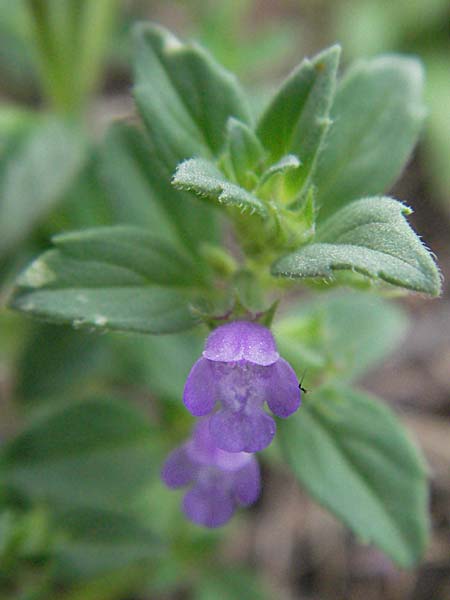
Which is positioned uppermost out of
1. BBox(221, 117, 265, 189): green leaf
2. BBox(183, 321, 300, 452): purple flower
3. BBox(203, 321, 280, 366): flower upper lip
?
BBox(221, 117, 265, 189): green leaf

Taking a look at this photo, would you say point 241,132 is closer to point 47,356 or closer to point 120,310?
point 120,310

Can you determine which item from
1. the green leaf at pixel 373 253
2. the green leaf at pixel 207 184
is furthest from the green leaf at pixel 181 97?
the green leaf at pixel 373 253

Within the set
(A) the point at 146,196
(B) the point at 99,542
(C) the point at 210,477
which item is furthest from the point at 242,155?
(B) the point at 99,542

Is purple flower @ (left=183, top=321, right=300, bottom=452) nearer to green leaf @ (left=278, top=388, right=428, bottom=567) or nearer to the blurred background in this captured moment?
green leaf @ (left=278, top=388, right=428, bottom=567)

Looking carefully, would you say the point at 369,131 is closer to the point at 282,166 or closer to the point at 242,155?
the point at 242,155

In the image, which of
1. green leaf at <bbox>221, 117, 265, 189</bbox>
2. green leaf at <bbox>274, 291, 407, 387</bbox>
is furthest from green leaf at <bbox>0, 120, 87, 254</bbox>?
green leaf at <bbox>221, 117, 265, 189</bbox>

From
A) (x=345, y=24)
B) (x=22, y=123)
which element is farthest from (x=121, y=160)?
(x=345, y=24)
